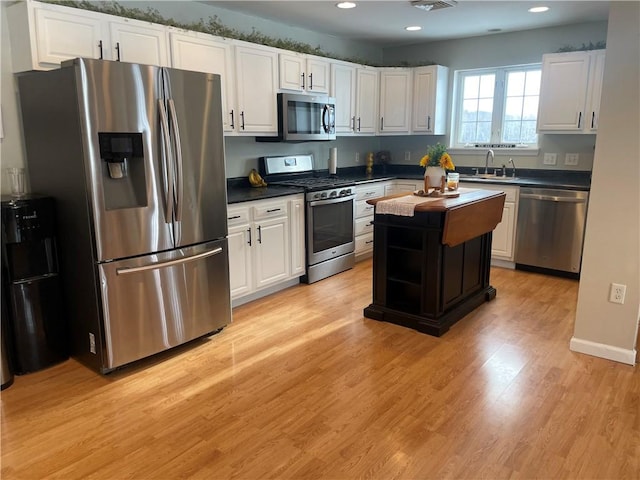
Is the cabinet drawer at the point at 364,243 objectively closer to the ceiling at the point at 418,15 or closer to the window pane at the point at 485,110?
the window pane at the point at 485,110

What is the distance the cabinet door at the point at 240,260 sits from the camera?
12.2 ft

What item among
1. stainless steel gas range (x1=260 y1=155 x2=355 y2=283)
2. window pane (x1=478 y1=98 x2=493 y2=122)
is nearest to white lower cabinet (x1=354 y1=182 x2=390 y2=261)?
stainless steel gas range (x1=260 y1=155 x2=355 y2=283)

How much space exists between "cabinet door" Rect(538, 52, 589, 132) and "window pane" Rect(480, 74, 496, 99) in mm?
799

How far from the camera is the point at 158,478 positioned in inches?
78.5

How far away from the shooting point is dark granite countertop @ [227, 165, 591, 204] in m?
4.09

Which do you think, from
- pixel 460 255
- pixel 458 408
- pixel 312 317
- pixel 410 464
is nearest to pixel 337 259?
pixel 312 317

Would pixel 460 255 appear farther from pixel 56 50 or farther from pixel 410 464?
pixel 56 50

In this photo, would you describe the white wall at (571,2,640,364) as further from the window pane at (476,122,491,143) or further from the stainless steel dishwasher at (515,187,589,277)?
the window pane at (476,122,491,143)

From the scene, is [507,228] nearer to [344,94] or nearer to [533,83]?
[533,83]

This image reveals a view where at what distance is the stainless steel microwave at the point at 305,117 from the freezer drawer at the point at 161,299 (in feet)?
5.21

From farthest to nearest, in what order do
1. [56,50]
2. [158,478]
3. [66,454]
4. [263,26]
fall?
[263,26]
[56,50]
[66,454]
[158,478]

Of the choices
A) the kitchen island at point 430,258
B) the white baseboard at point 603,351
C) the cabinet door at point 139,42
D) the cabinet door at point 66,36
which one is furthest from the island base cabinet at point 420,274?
the cabinet door at point 66,36

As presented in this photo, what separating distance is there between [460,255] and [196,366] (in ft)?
6.73

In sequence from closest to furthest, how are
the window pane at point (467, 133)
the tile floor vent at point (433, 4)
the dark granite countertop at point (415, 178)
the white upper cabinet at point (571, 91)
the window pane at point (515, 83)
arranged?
the tile floor vent at point (433, 4) < the dark granite countertop at point (415, 178) < the white upper cabinet at point (571, 91) < the window pane at point (515, 83) < the window pane at point (467, 133)
